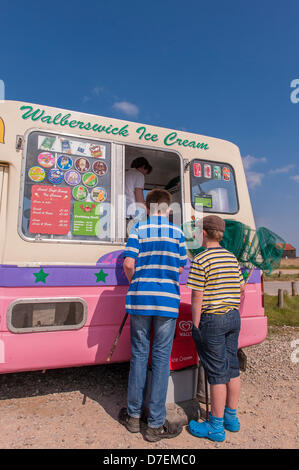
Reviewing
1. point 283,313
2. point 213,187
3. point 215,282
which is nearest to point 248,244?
point 213,187

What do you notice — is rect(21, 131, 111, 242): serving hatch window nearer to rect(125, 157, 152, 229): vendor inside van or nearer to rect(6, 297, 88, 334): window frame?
rect(125, 157, 152, 229): vendor inside van

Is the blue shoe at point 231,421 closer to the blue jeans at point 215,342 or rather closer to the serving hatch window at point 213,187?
the blue jeans at point 215,342

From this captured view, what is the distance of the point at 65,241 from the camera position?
315 centimetres

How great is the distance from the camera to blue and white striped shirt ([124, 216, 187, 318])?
2697 millimetres

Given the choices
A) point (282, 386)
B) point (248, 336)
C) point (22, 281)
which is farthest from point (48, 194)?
point (282, 386)

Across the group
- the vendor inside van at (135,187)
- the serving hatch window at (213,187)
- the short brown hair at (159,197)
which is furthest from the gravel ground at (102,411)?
the serving hatch window at (213,187)

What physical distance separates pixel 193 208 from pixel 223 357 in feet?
5.69

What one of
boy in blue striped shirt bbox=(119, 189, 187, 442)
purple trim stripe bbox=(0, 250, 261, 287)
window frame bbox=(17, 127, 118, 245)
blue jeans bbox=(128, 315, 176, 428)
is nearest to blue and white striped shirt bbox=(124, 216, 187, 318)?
boy in blue striped shirt bbox=(119, 189, 187, 442)

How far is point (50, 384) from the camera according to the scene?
373cm

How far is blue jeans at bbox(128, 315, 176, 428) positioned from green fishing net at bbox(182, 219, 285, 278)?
115cm

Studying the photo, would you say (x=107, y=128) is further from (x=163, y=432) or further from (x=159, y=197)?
(x=163, y=432)

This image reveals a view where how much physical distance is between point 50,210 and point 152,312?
139 cm

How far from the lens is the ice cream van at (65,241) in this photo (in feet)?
9.42

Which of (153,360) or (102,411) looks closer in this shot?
(153,360)
